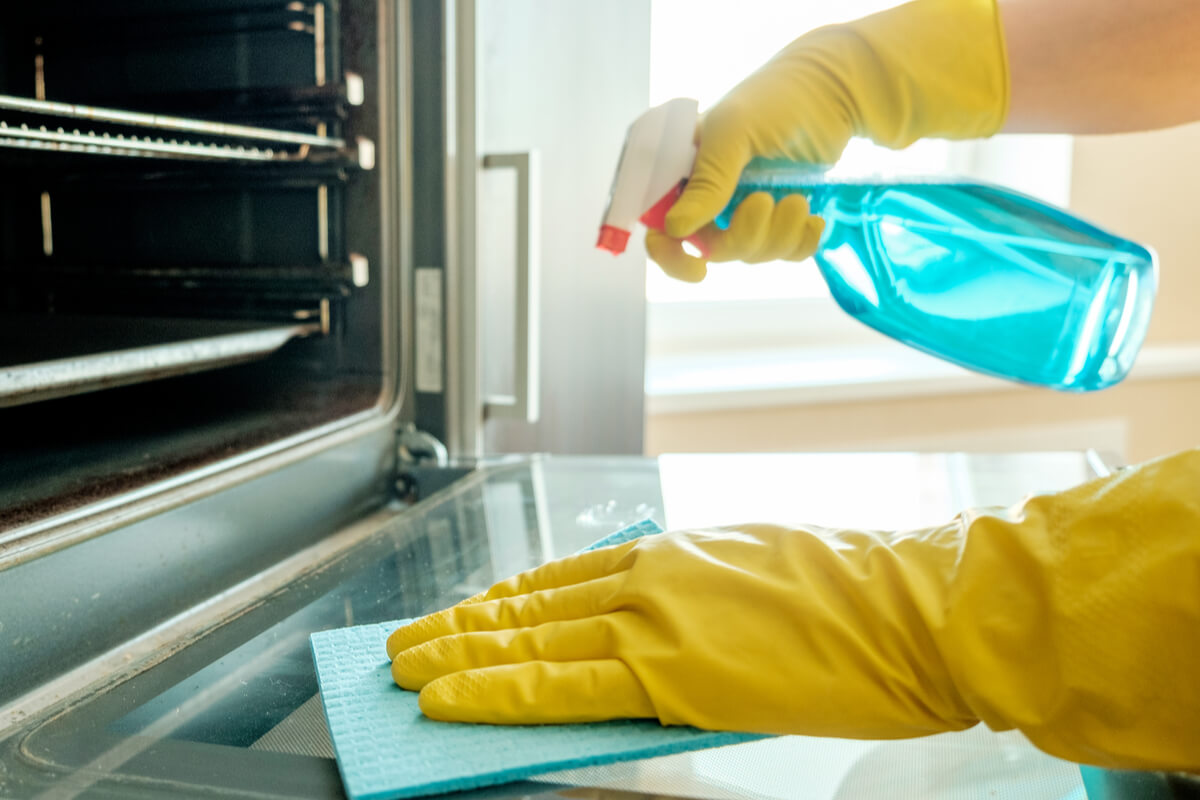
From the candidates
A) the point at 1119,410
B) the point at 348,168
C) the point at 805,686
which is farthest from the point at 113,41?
the point at 1119,410

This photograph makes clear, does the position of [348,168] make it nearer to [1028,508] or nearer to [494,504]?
[494,504]

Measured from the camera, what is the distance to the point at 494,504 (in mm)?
1007

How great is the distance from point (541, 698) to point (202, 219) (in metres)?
0.89

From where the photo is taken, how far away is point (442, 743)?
0.51 metres

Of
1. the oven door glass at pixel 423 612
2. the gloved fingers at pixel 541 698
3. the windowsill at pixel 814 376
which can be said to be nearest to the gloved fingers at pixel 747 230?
the oven door glass at pixel 423 612

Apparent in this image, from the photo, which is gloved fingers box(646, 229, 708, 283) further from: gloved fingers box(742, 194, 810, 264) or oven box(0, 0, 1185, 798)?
oven box(0, 0, 1185, 798)

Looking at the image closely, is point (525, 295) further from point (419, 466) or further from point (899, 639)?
point (899, 639)

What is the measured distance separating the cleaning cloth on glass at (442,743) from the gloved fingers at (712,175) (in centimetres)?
50

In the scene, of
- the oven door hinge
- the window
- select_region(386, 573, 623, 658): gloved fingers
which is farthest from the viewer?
the window

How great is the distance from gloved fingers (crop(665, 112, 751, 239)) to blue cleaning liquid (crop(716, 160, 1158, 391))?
2.1 inches

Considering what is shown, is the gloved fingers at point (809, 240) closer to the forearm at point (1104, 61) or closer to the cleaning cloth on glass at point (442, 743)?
the forearm at point (1104, 61)

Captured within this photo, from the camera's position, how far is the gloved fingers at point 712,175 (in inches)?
35.4

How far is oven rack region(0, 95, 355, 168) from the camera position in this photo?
74cm

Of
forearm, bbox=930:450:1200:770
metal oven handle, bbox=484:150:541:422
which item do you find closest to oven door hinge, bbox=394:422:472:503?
metal oven handle, bbox=484:150:541:422
